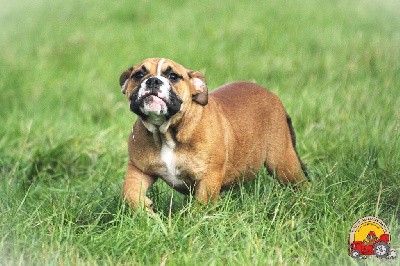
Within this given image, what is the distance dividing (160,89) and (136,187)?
24.5 inches

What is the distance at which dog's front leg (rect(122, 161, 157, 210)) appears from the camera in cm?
523

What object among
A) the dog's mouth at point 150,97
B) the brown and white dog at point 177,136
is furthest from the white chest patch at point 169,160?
the dog's mouth at point 150,97

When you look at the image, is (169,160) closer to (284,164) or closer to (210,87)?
(284,164)

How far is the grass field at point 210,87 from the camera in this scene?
191 inches

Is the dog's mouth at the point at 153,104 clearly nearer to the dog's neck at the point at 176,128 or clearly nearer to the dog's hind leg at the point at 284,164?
the dog's neck at the point at 176,128

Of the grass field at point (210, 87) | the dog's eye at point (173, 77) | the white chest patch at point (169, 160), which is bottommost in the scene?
the grass field at point (210, 87)

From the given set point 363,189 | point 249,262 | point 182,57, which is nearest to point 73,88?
point 182,57

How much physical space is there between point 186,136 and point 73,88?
4.72 m

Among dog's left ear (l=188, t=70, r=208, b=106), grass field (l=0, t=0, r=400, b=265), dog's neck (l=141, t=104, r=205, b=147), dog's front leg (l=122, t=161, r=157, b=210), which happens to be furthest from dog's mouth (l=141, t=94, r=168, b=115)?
grass field (l=0, t=0, r=400, b=265)

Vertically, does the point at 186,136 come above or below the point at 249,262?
above

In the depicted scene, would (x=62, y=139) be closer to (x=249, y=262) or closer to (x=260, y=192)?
(x=260, y=192)

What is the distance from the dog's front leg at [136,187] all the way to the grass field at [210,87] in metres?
0.09

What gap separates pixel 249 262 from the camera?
14.9ft

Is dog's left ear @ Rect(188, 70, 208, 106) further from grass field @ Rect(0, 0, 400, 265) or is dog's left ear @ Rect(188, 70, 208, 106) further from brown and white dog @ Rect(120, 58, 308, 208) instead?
grass field @ Rect(0, 0, 400, 265)
